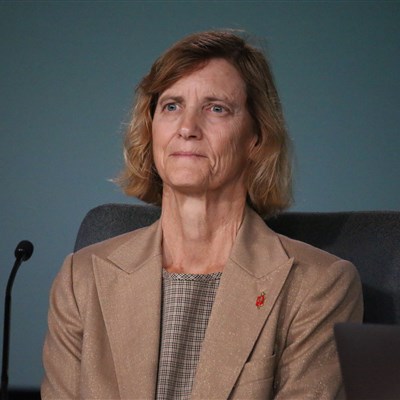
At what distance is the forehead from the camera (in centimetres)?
223

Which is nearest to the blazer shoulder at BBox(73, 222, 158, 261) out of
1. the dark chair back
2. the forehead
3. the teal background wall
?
the dark chair back

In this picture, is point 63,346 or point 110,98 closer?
point 63,346

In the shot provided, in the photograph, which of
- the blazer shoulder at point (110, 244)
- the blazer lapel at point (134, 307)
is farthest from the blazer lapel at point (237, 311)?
the blazer shoulder at point (110, 244)

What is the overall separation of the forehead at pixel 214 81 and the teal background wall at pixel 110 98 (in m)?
1.50

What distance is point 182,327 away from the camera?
6.98 ft

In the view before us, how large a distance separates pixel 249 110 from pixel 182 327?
0.54 meters

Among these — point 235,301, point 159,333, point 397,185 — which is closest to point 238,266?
point 235,301

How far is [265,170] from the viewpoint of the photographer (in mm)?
2314

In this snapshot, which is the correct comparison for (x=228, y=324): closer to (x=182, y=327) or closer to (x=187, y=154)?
(x=182, y=327)

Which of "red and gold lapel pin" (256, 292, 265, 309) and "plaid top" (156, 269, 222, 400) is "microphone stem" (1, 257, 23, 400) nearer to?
"plaid top" (156, 269, 222, 400)

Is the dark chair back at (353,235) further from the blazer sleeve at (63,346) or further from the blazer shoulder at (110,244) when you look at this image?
the blazer sleeve at (63,346)

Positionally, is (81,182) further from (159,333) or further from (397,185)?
(159,333)

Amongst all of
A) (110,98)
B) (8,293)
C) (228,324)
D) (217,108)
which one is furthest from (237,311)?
(110,98)

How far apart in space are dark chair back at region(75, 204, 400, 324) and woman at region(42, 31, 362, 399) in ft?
0.32
